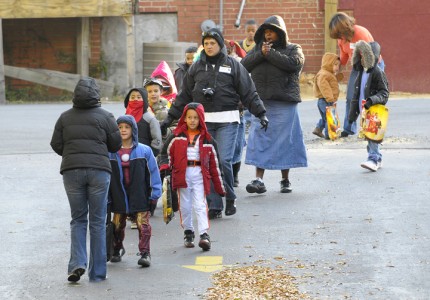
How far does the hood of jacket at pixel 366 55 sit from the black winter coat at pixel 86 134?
6.00 m

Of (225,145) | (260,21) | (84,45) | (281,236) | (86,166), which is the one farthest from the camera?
(260,21)

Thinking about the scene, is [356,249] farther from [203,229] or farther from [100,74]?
[100,74]

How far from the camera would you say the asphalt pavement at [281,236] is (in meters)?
8.41

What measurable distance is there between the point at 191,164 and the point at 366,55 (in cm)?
465

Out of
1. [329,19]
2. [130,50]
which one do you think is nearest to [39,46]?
[130,50]

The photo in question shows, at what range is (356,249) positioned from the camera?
9.61 m

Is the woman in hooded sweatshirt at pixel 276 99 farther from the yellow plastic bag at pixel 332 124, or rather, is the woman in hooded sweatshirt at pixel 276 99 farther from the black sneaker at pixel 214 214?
the yellow plastic bag at pixel 332 124

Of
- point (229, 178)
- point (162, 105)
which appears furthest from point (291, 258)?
point (162, 105)

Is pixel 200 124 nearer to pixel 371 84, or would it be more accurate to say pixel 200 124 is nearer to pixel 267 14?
pixel 371 84

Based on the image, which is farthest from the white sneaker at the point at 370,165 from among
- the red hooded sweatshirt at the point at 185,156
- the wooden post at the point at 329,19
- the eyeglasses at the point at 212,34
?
the wooden post at the point at 329,19

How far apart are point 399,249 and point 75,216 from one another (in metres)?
2.60

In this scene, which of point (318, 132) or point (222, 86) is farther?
point (318, 132)

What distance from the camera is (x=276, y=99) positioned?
1274 cm

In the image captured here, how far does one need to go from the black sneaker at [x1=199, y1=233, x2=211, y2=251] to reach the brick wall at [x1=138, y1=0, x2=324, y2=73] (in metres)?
18.2
